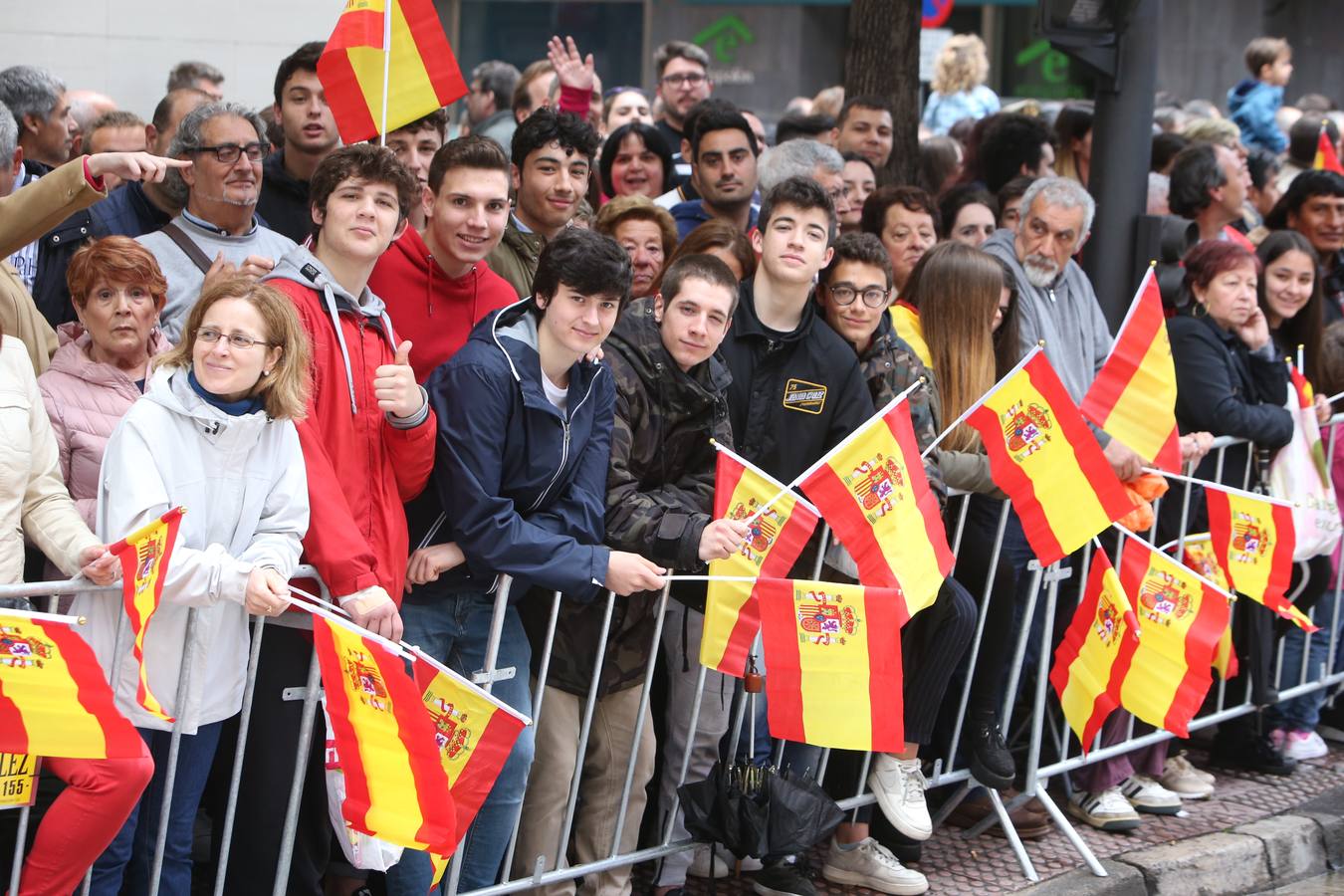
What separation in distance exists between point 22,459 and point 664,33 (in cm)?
1860

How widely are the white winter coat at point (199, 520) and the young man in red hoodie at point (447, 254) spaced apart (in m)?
0.92

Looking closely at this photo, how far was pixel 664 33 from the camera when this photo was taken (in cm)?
2167

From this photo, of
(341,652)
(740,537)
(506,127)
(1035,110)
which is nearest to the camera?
(341,652)

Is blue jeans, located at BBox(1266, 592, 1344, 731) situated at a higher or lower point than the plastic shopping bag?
lower

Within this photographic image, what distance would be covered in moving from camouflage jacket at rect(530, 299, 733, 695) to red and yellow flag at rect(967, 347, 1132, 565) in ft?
3.35

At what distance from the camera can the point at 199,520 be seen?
3996 millimetres

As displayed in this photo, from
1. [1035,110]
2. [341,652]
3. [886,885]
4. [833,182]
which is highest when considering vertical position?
[1035,110]

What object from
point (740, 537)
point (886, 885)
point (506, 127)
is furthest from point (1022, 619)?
point (506, 127)

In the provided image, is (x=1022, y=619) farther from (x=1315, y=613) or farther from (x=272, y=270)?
(x=272, y=270)

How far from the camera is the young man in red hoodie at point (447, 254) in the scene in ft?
16.1

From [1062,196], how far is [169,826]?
425 cm

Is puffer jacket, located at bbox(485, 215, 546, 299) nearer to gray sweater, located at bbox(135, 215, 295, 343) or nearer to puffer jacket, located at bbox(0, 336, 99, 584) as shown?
gray sweater, located at bbox(135, 215, 295, 343)

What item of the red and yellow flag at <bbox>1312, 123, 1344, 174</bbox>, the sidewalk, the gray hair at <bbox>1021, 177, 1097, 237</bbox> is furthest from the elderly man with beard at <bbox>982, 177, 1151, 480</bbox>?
the red and yellow flag at <bbox>1312, 123, 1344, 174</bbox>

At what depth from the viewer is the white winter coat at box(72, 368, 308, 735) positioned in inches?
152
